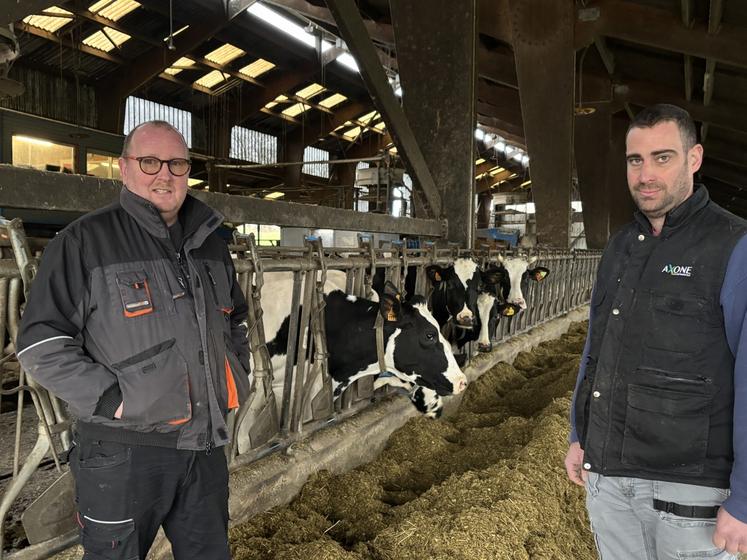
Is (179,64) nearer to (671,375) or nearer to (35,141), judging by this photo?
(35,141)

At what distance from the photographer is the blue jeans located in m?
1.56

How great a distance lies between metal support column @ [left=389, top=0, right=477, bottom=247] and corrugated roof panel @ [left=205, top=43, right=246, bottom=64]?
11.6 metres

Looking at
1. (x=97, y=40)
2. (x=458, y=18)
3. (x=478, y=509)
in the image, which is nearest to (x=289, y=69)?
(x=97, y=40)

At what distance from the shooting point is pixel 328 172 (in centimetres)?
2470

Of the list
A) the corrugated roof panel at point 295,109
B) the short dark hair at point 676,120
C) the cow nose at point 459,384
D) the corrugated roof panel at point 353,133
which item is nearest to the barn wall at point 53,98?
the corrugated roof panel at point 295,109

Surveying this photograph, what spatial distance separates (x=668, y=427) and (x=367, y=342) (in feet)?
7.19

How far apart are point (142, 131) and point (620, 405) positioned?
1.70 metres

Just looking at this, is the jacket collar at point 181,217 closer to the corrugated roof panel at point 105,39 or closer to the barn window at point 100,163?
the barn window at point 100,163

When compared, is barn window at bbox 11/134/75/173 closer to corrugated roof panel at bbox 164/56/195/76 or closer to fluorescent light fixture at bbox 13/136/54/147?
fluorescent light fixture at bbox 13/136/54/147

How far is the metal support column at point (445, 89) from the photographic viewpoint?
532 cm

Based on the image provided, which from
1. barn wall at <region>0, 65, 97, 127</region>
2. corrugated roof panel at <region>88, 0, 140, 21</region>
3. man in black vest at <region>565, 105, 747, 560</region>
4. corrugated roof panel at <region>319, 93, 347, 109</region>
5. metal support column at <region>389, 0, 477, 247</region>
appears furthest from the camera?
corrugated roof panel at <region>319, 93, 347, 109</region>

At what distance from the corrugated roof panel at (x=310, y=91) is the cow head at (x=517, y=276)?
581 inches

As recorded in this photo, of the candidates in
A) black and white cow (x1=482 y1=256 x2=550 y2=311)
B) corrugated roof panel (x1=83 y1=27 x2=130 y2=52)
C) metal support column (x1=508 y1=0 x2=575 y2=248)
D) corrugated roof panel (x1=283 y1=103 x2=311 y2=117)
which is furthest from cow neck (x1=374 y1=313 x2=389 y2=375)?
corrugated roof panel (x1=283 y1=103 x2=311 y2=117)

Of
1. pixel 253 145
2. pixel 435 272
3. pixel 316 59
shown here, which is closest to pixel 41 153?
pixel 435 272
